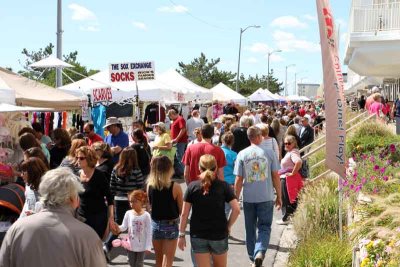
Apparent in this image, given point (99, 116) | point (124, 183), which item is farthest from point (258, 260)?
point (99, 116)

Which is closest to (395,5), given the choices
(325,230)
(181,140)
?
(181,140)

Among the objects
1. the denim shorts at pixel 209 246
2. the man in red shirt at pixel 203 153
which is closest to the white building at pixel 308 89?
the man in red shirt at pixel 203 153

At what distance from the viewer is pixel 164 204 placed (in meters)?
6.22

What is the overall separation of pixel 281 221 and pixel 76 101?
5258mm

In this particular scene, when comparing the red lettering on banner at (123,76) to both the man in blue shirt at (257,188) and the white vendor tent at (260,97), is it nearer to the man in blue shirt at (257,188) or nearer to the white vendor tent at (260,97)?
the man in blue shirt at (257,188)

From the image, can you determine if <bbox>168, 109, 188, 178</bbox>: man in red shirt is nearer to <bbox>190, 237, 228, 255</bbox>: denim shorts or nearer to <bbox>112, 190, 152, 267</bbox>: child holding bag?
<bbox>112, 190, 152, 267</bbox>: child holding bag

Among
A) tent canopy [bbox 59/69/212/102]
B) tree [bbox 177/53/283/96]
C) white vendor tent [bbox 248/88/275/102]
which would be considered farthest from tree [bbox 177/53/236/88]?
tent canopy [bbox 59/69/212/102]

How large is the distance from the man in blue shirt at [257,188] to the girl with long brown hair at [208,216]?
1486 millimetres

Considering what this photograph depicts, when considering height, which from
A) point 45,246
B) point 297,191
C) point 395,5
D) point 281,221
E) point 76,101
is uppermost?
point 395,5

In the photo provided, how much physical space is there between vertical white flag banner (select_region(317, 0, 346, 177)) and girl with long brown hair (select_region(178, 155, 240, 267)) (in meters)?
1.95

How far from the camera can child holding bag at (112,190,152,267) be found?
253 inches

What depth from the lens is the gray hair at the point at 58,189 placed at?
3.61 m

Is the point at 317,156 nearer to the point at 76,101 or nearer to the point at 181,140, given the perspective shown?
the point at 181,140

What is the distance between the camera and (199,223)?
5.80 meters
